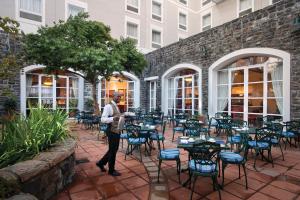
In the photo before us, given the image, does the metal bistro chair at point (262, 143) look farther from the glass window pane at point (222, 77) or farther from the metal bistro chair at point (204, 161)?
the glass window pane at point (222, 77)

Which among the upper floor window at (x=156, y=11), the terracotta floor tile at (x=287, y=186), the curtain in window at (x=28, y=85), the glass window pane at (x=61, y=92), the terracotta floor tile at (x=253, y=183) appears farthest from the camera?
the upper floor window at (x=156, y=11)

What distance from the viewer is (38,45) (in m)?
5.59

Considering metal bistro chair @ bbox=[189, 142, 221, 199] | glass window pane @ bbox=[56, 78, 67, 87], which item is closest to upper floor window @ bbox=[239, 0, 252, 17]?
glass window pane @ bbox=[56, 78, 67, 87]

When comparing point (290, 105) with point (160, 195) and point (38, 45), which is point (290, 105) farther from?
point (38, 45)

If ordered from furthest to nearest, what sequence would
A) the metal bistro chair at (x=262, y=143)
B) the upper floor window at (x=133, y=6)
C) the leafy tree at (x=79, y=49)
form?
1. the upper floor window at (x=133, y=6)
2. the leafy tree at (x=79, y=49)
3. the metal bistro chair at (x=262, y=143)

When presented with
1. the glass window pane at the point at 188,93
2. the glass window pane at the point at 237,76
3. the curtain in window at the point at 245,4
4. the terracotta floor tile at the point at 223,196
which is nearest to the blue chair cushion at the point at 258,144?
the terracotta floor tile at the point at 223,196

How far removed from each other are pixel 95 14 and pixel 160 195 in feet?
39.4

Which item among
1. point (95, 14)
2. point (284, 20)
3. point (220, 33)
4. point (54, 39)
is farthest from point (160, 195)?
point (95, 14)

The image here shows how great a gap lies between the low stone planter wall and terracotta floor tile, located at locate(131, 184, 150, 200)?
1.15 meters

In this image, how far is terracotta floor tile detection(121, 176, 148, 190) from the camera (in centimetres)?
326

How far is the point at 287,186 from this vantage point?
10.5ft

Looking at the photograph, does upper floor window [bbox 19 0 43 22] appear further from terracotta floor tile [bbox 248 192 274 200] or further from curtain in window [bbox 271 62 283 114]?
terracotta floor tile [bbox 248 192 274 200]

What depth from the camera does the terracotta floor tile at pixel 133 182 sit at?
3256 mm

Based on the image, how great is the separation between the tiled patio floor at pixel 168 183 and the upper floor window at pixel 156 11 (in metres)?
13.1
